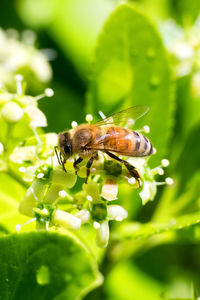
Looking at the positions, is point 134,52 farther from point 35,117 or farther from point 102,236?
point 102,236

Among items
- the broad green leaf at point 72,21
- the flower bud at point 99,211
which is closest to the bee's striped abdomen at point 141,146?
the flower bud at point 99,211

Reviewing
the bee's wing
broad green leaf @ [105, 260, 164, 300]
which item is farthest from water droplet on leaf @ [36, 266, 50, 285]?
broad green leaf @ [105, 260, 164, 300]

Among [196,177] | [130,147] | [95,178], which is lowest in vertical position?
[196,177]

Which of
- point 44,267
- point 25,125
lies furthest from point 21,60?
point 44,267

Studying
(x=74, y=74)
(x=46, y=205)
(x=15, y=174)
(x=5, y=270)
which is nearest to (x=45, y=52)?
(x=74, y=74)

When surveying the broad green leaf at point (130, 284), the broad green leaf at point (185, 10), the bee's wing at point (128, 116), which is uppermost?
the broad green leaf at point (185, 10)

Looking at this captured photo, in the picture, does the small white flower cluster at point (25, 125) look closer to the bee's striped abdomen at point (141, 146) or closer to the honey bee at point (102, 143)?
the honey bee at point (102, 143)

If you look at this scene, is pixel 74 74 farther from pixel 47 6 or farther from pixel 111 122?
pixel 111 122
